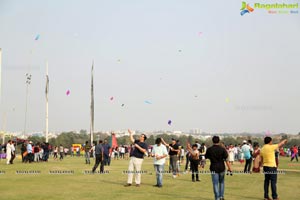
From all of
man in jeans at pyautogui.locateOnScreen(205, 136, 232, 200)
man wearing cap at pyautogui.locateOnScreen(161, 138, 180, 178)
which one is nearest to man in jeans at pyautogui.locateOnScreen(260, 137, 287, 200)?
man in jeans at pyautogui.locateOnScreen(205, 136, 232, 200)

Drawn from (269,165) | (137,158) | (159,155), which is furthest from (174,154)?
(269,165)

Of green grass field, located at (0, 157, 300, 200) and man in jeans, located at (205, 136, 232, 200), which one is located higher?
man in jeans, located at (205, 136, 232, 200)

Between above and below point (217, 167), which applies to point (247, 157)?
below

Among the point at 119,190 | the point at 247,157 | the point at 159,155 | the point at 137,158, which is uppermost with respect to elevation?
the point at 159,155

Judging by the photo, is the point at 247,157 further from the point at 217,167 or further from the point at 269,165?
the point at 217,167

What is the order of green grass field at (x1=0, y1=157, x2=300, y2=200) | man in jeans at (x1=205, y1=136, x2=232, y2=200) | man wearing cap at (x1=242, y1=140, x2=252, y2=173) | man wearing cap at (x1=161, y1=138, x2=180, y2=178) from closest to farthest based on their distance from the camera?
1. man in jeans at (x1=205, y1=136, x2=232, y2=200)
2. green grass field at (x1=0, y1=157, x2=300, y2=200)
3. man wearing cap at (x1=161, y1=138, x2=180, y2=178)
4. man wearing cap at (x1=242, y1=140, x2=252, y2=173)

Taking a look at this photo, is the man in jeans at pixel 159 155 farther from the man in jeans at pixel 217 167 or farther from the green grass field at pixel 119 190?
the man in jeans at pixel 217 167

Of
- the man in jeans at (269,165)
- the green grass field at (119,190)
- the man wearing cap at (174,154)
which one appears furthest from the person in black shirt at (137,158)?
the man in jeans at (269,165)

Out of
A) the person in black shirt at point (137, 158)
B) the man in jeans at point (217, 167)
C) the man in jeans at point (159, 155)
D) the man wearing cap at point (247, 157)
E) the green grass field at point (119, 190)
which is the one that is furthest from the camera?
the man wearing cap at point (247, 157)

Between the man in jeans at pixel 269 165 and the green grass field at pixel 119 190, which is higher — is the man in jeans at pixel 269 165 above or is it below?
above

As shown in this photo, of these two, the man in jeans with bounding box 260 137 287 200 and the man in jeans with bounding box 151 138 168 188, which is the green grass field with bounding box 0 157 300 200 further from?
the man in jeans with bounding box 260 137 287 200

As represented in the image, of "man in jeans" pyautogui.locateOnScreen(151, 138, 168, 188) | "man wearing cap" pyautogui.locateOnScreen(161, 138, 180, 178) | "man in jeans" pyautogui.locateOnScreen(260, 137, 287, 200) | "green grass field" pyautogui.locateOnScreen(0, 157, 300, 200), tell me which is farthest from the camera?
"man wearing cap" pyautogui.locateOnScreen(161, 138, 180, 178)

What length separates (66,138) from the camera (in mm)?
143500

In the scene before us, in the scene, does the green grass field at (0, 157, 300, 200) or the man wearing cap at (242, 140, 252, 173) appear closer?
the green grass field at (0, 157, 300, 200)
